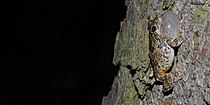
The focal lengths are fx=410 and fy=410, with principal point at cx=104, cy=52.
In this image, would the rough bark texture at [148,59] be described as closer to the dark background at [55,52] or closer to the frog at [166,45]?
the frog at [166,45]

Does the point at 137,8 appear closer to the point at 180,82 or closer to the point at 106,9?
the point at 180,82

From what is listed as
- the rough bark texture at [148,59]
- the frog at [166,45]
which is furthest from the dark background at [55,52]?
the frog at [166,45]

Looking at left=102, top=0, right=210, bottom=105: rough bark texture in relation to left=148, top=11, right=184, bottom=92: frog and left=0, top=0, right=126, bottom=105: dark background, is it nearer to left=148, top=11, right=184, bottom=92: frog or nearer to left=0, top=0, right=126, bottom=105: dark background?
left=148, top=11, right=184, bottom=92: frog

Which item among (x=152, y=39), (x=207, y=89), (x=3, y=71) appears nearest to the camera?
(x=207, y=89)

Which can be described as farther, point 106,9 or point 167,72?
point 106,9

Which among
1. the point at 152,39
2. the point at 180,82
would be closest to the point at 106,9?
the point at 152,39

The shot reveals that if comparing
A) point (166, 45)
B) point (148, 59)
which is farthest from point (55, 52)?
point (166, 45)
